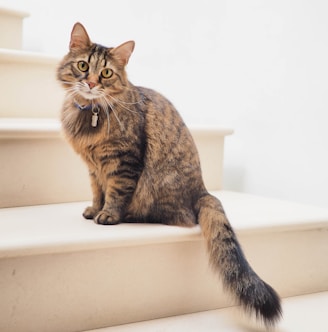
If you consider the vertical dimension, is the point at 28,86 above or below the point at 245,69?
below

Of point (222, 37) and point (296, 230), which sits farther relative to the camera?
point (222, 37)

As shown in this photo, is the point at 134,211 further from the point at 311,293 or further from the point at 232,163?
the point at 232,163

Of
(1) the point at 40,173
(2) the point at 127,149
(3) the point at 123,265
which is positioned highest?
(2) the point at 127,149

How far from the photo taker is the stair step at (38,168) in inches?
56.0

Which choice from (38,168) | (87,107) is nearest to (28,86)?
(38,168)

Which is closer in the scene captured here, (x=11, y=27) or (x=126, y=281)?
(x=126, y=281)

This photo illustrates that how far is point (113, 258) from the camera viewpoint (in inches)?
45.1

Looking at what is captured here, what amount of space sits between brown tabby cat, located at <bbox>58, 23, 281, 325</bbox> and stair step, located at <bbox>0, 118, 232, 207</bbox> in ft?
0.56

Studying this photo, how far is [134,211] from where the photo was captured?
4.28ft

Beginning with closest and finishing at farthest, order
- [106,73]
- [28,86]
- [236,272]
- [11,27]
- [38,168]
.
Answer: [236,272], [106,73], [38,168], [28,86], [11,27]

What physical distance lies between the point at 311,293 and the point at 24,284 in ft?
2.73

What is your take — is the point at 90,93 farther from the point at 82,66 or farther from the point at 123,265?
the point at 123,265

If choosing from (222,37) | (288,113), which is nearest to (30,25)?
(222,37)

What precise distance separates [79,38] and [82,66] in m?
0.08
